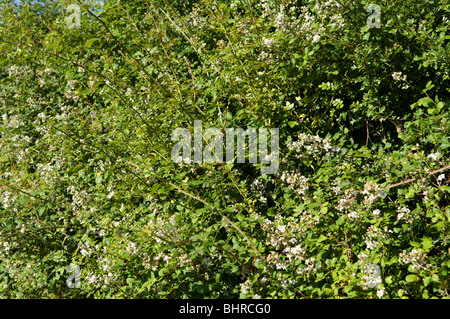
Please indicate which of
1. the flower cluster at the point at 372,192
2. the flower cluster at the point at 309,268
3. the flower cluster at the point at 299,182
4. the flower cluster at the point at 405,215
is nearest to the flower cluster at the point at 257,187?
the flower cluster at the point at 299,182

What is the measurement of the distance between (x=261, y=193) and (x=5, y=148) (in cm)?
269

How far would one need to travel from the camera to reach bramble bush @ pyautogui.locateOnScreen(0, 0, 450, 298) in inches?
80.0

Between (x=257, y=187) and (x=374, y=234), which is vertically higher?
(x=257, y=187)

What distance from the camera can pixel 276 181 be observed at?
2523 millimetres

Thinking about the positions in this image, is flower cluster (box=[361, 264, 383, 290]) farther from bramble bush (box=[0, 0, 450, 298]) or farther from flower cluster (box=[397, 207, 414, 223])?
flower cluster (box=[397, 207, 414, 223])

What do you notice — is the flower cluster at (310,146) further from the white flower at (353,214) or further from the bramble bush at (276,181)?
the white flower at (353,214)

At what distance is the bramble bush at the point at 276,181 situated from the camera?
6.67 ft

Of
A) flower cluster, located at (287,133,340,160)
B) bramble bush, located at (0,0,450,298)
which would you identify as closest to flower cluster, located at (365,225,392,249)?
bramble bush, located at (0,0,450,298)

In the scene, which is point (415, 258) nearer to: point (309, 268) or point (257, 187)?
point (309, 268)

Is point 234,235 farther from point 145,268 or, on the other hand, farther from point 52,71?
point 52,71

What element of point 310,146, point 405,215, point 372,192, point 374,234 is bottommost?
point 374,234

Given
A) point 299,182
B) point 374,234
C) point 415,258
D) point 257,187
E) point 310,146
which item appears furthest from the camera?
point 257,187

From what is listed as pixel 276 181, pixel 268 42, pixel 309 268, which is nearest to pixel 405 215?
pixel 309 268

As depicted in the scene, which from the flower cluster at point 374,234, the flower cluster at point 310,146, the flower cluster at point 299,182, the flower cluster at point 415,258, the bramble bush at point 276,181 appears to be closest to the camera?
the flower cluster at point 415,258
